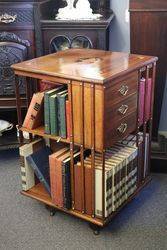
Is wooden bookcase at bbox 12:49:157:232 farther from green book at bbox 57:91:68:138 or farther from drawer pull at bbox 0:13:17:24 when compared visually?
drawer pull at bbox 0:13:17:24

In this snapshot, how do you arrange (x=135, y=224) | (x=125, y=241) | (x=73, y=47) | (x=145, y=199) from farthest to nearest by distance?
(x=73, y=47)
(x=145, y=199)
(x=135, y=224)
(x=125, y=241)

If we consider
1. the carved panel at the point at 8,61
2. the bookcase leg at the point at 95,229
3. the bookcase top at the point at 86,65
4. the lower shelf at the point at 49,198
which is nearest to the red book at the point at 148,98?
the bookcase top at the point at 86,65

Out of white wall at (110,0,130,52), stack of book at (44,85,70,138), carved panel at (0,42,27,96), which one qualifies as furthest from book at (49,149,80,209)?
white wall at (110,0,130,52)

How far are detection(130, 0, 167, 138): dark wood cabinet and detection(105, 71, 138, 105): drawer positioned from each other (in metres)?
0.42

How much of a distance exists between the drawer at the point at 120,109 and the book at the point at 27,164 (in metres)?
0.51

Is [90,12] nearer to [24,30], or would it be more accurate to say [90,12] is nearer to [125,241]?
[24,30]

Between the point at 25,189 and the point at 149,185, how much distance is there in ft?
2.37

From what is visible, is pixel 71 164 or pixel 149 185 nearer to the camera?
pixel 71 164

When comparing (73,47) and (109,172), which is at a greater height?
(73,47)

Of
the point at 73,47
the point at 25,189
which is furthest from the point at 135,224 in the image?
the point at 73,47

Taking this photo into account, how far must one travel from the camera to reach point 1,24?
7.10 feet

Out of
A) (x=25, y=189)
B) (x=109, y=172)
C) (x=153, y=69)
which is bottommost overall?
(x=25, y=189)

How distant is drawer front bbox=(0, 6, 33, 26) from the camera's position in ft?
7.00

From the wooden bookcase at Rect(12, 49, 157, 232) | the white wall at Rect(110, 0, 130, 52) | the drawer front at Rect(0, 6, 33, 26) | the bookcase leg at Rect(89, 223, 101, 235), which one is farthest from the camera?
the white wall at Rect(110, 0, 130, 52)
